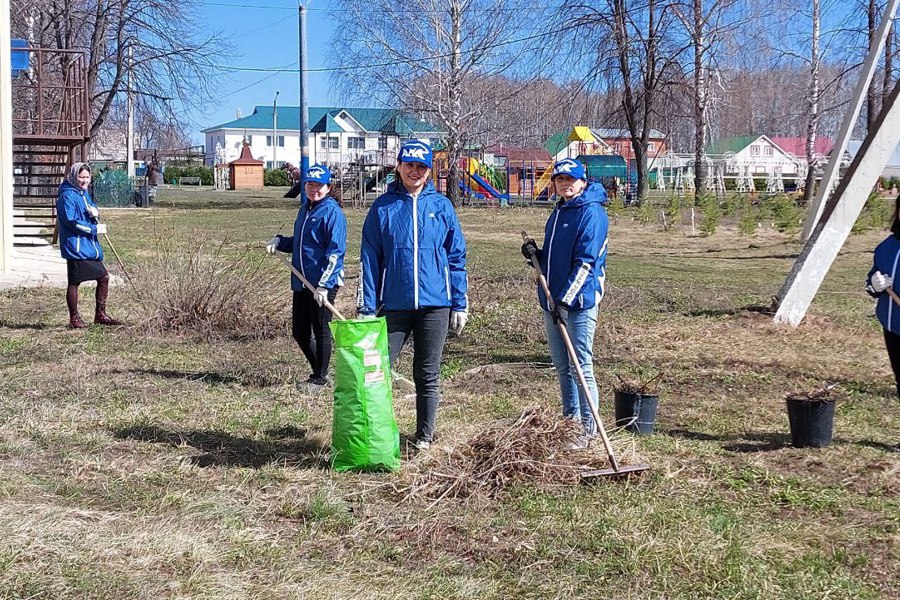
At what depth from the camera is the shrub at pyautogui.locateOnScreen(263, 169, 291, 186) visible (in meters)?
71.9

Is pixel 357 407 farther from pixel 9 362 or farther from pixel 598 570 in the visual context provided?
pixel 9 362

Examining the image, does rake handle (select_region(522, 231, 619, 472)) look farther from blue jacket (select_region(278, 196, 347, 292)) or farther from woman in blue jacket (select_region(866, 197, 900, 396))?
woman in blue jacket (select_region(866, 197, 900, 396))

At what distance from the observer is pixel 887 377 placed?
7805 mm

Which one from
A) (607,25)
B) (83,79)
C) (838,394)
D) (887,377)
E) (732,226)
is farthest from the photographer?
(607,25)

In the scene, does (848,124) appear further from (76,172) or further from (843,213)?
(76,172)

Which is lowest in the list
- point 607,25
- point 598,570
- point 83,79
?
point 598,570

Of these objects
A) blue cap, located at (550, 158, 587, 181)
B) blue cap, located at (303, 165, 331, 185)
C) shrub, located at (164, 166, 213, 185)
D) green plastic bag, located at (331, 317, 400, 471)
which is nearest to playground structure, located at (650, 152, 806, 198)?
shrub, located at (164, 166, 213, 185)

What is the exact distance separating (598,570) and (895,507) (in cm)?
171

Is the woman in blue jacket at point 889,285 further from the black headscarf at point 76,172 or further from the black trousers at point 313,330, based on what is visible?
the black headscarf at point 76,172

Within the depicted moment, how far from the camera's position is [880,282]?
5.75 m

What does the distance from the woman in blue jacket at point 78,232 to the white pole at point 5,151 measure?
519cm

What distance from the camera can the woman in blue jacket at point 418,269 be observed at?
5312mm

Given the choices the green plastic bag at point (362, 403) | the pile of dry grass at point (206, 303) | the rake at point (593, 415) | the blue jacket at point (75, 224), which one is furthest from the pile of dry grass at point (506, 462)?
the blue jacket at point (75, 224)

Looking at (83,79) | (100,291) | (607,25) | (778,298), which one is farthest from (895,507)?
(607,25)
